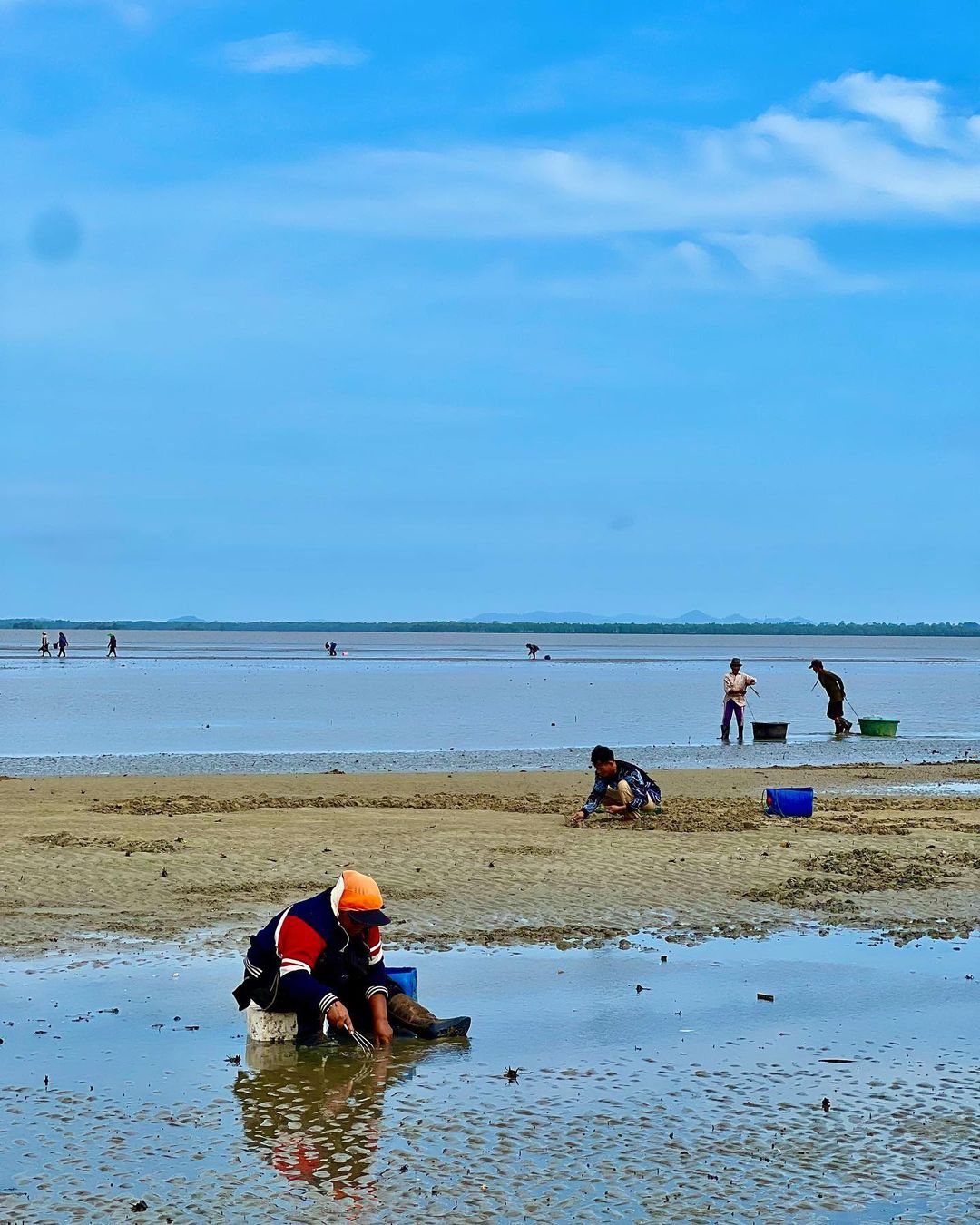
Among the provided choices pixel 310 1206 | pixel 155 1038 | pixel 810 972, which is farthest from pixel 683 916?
pixel 310 1206

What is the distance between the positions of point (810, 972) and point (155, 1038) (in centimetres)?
460

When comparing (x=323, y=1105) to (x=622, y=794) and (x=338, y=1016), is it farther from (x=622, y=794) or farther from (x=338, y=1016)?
(x=622, y=794)

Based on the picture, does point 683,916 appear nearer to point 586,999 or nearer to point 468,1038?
point 586,999

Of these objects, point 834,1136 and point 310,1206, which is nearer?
point 310,1206

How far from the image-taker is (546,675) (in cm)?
7469

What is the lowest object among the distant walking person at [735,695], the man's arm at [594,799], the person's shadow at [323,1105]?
the person's shadow at [323,1105]

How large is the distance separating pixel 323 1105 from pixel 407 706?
3826 cm

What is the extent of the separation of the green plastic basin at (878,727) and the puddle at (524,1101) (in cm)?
2483

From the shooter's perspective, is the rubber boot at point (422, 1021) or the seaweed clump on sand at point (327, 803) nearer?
the rubber boot at point (422, 1021)

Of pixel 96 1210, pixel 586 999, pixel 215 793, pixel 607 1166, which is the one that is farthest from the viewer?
pixel 215 793

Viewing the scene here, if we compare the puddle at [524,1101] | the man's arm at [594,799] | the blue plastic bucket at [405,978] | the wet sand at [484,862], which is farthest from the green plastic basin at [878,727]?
the blue plastic bucket at [405,978]

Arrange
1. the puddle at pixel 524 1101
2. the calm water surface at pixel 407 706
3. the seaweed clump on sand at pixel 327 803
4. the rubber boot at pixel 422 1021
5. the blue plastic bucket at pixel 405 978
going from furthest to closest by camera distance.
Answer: the calm water surface at pixel 407 706, the seaweed clump on sand at pixel 327 803, the blue plastic bucket at pixel 405 978, the rubber boot at pixel 422 1021, the puddle at pixel 524 1101

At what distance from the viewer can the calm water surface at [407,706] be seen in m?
33.5

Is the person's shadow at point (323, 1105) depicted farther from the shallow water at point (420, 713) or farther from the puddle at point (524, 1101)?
the shallow water at point (420, 713)
